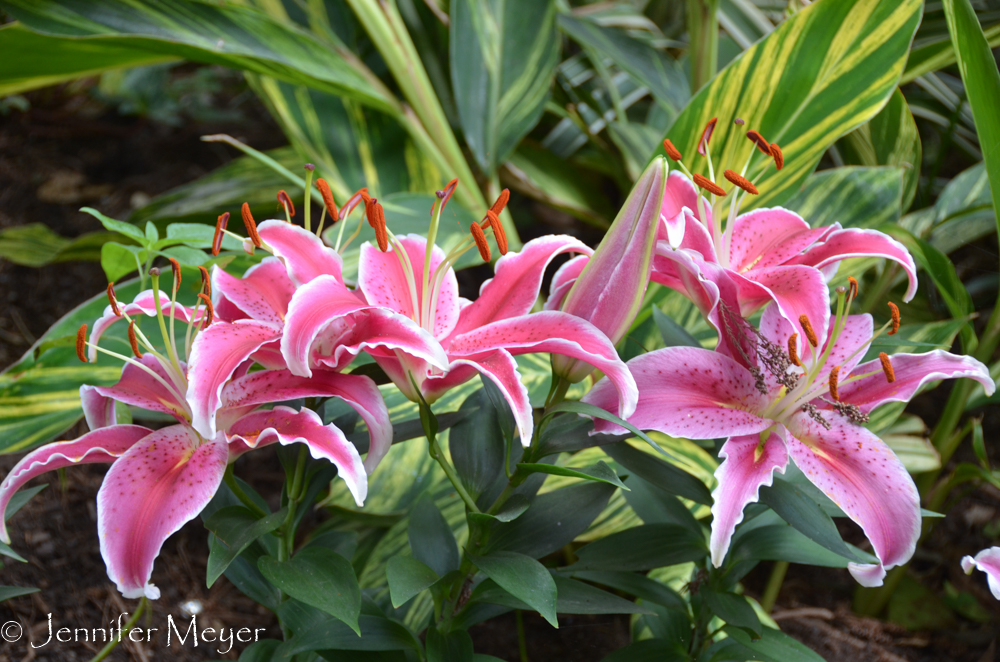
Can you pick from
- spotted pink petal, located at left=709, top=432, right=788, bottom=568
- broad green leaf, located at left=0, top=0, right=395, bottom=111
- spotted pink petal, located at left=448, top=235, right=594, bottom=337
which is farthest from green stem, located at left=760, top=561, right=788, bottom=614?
broad green leaf, located at left=0, top=0, right=395, bottom=111

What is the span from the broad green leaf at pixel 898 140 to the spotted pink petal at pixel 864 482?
0.60m

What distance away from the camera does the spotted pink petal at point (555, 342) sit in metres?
0.44

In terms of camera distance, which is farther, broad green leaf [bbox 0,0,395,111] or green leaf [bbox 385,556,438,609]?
broad green leaf [bbox 0,0,395,111]

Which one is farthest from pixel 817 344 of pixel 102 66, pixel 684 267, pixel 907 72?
pixel 102 66

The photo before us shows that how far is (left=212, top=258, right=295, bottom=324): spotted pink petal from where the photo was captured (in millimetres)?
530

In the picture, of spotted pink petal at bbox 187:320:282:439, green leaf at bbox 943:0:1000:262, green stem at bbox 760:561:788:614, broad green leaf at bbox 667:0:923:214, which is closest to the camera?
spotted pink petal at bbox 187:320:282:439

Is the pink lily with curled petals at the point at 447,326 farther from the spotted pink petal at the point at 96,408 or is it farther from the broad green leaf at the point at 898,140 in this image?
the broad green leaf at the point at 898,140

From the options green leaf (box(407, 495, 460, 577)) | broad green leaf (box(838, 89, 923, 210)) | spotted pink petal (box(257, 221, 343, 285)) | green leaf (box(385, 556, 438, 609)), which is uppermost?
spotted pink petal (box(257, 221, 343, 285))

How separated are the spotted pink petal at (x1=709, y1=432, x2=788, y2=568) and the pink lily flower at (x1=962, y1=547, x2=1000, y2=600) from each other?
0.16 meters

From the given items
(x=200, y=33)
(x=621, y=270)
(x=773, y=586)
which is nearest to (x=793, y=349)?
(x=621, y=270)

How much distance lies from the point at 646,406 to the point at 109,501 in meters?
0.34

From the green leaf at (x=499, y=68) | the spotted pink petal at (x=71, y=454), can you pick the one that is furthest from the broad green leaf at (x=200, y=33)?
the spotted pink petal at (x=71, y=454)

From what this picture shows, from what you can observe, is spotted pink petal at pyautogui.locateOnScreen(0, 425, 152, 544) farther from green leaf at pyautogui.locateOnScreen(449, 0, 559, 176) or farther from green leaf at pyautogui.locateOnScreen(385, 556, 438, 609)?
green leaf at pyautogui.locateOnScreen(449, 0, 559, 176)

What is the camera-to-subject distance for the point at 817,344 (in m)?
0.50
